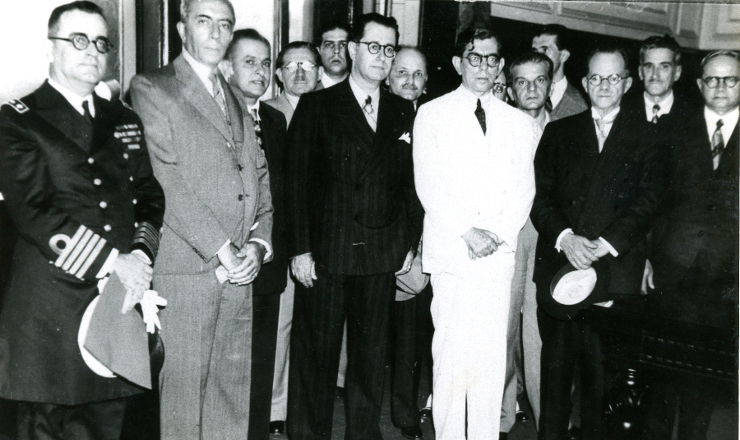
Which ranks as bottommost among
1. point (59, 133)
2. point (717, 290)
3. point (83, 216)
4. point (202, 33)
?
point (717, 290)

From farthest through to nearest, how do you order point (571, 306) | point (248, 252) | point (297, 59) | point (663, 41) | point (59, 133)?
point (297, 59) < point (663, 41) < point (571, 306) < point (248, 252) < point (59, 133)

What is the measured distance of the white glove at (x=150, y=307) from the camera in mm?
2020

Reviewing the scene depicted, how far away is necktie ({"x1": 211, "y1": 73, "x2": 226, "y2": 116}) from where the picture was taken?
225 cm

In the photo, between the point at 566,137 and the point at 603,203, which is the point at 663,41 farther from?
the point at 603,203

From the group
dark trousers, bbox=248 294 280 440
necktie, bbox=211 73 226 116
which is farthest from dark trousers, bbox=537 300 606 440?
Answer: necktie, bbox=211 73 226 116

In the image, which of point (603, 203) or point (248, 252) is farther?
point (603, 203)

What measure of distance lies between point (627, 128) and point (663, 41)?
50 cm

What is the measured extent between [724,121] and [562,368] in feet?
3.93

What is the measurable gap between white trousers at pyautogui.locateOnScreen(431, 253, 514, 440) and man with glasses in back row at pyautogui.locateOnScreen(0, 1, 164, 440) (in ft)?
4.05

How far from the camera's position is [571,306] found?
8.31 feet

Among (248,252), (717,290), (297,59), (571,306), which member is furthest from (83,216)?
(717,290)

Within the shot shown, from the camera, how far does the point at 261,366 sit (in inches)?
102

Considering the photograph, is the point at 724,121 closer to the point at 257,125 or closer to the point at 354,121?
the point at 354,121

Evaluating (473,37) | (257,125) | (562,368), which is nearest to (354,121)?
(257,125)
